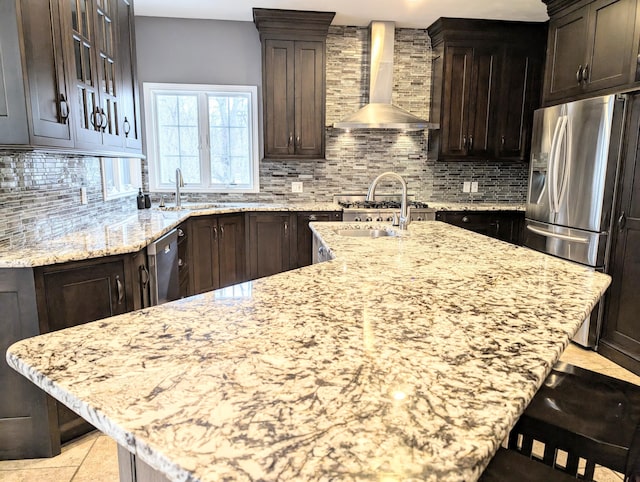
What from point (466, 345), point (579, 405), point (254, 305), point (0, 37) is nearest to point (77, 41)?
point (0, 37)

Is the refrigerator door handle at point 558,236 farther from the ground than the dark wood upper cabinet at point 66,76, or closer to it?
closer to it

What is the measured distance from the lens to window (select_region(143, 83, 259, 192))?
4.26 m

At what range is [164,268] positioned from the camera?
2.85m

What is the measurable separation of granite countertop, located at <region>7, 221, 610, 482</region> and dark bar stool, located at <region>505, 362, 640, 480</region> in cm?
22

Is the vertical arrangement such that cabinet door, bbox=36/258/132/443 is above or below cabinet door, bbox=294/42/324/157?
below

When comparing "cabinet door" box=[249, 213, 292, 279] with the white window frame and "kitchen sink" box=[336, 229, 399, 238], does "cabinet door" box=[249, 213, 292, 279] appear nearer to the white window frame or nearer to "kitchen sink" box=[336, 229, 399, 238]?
the white window frame

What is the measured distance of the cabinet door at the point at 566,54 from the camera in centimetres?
324

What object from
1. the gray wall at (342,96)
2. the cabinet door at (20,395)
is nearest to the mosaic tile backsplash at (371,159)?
the gray wall at (342,96)

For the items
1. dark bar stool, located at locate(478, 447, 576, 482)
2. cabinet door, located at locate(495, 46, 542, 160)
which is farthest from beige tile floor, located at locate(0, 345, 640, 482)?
cabinet door, located at locate(495, 46, 542, 160)

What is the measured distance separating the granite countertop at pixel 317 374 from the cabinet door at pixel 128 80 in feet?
6.96

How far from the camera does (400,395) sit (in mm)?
675

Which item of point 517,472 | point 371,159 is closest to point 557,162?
point 371,159

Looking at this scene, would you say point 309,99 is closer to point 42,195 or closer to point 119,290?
point 42,195

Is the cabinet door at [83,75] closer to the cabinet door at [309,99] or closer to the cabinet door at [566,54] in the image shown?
the cabinet door at [309,99]
